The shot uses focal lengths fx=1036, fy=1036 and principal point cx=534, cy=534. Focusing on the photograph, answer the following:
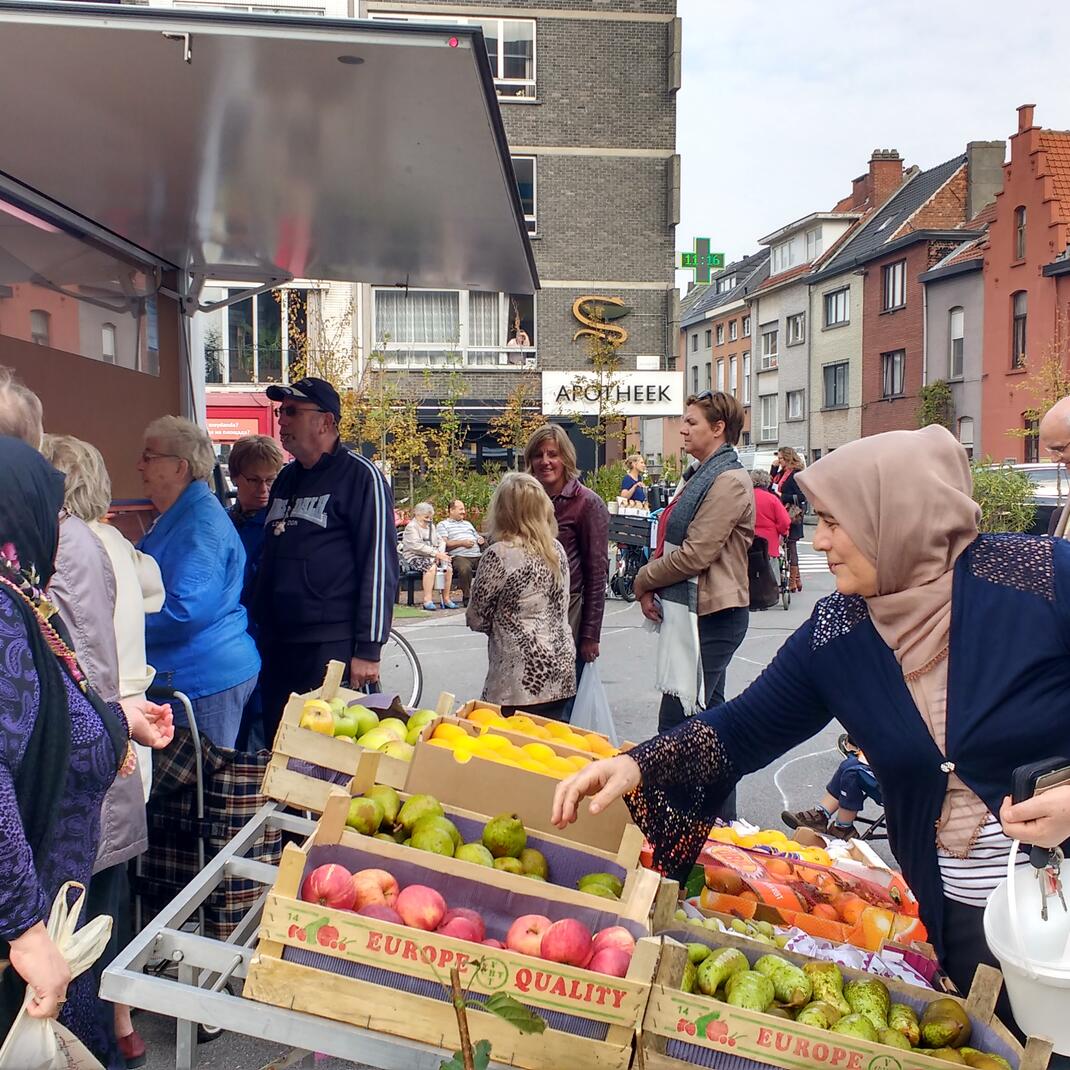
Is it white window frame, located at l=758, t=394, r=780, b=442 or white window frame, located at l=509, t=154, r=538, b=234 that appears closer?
white window frame, located at l=509, t=154, r=538, b=234

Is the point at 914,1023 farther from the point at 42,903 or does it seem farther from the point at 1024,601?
the point at 42,903

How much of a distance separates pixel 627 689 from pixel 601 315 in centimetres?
1881

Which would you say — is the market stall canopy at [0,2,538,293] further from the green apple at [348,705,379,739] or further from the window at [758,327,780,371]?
the window at [758,327,780,371]

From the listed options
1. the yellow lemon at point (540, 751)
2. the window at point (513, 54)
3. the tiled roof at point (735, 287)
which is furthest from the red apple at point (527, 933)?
the tiled roof at point (735, 287)

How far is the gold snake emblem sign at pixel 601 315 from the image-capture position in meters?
26.4

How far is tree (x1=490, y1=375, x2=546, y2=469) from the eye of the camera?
76.4 feet

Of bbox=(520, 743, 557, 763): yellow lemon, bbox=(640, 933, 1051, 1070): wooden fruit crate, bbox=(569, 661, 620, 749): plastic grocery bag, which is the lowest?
bbox=(569, 661, 620, 749): plastic grocery bag

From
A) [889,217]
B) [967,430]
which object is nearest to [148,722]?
[967,430]

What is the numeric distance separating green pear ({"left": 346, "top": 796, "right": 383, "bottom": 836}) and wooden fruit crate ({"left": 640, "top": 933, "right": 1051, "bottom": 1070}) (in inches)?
32.3

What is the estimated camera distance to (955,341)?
33.5 m

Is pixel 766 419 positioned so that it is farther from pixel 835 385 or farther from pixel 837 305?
pixel 837 305

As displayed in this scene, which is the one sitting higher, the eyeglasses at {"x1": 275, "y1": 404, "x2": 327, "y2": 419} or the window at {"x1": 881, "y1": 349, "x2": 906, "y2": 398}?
the window at {"x1": 881, "y1": 349, "x2": 906, "y2": 398}

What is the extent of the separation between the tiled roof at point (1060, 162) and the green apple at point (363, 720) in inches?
1216

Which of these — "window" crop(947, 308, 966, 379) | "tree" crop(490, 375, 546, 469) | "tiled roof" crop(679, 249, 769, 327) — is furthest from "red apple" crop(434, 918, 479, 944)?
"tiled roof" crop(679, 249, 769, 327)
